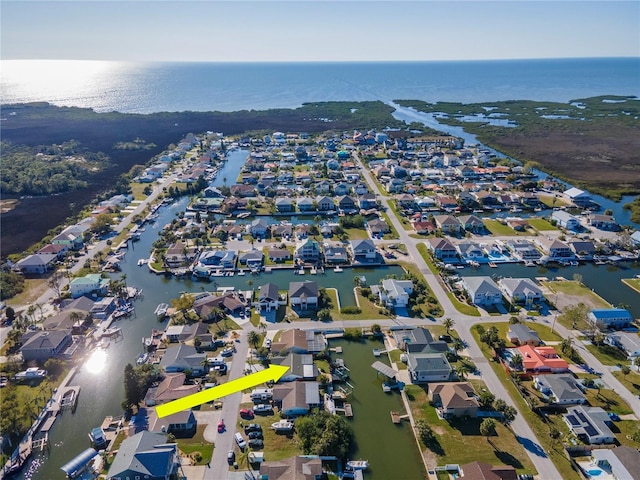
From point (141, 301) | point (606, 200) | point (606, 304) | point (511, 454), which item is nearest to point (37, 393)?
point (141, 301)

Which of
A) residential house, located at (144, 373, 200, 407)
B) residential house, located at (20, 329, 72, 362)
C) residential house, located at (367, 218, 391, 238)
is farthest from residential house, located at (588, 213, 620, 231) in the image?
residential house, located at (20, 329, 72, 362)

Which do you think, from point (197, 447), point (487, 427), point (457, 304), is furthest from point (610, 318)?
point (197, 447)

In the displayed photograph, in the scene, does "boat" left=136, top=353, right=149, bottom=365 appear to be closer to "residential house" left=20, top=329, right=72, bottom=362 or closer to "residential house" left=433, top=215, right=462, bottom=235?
"residential house" left=20, top=329, right=72, bottom=362

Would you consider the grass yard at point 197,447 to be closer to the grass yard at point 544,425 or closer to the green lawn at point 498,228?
the grass yard at point 544,425

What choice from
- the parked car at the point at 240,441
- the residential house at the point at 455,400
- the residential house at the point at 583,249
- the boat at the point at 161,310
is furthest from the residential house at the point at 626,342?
the boat at the point at 161,310

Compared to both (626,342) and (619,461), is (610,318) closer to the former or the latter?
(626,342)
